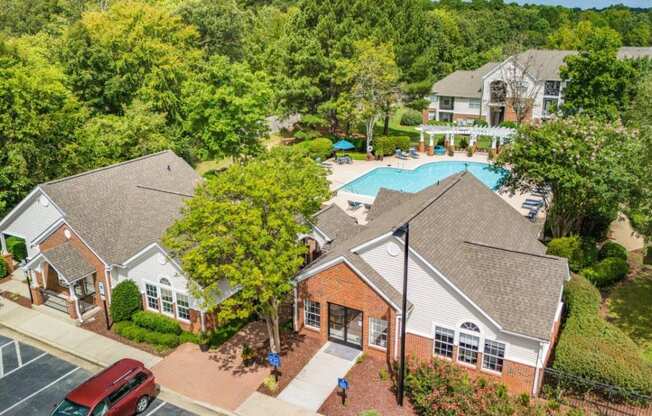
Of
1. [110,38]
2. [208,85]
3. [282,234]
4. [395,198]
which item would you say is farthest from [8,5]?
[282,234]

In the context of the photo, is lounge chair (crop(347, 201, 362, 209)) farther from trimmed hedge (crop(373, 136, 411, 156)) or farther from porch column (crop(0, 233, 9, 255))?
porch column (crop(0, 233, 9, 255))

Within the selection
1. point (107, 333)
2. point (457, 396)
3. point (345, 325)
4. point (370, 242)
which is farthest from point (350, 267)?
point (107, 333)

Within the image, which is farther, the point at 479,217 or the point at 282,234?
the point at 479,217

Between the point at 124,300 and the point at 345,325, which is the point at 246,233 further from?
the point at 124,300

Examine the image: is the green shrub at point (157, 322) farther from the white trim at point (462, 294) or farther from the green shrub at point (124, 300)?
the white trim at point (462, 294)

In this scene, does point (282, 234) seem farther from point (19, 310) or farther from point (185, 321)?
point (19, 310)

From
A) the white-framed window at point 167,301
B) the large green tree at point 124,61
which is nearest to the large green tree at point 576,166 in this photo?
the white-framed window at point 167,301
